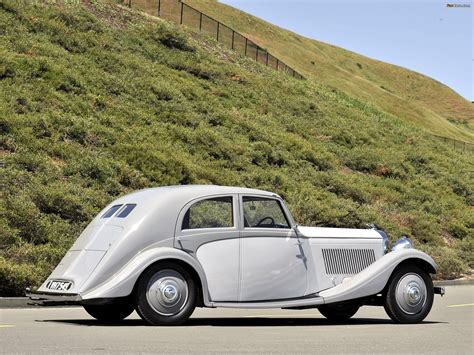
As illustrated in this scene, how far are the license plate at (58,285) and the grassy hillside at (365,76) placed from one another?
76075 millimetres

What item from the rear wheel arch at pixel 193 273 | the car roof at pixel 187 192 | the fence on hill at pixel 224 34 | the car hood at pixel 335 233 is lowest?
the rear wheel arch at pixel 193 273

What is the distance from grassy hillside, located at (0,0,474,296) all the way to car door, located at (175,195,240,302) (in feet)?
21.8

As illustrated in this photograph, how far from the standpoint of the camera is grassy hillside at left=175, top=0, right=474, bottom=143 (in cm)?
10420

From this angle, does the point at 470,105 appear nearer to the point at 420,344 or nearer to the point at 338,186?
the point at 338,186

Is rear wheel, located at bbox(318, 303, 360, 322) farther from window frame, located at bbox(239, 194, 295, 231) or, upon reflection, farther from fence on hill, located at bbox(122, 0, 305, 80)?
fence on hill, located at bbox(122, 0, 305, 80)

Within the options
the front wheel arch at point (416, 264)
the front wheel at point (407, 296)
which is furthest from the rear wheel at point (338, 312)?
the front wheel arch at point (416, 264)

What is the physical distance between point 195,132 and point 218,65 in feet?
44.4

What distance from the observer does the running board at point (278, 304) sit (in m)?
11.9

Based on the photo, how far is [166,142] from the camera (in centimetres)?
3594

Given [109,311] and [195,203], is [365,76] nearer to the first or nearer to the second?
[109,311]

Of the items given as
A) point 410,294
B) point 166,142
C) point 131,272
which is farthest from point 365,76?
point 131,272

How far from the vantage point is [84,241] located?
12289 mm

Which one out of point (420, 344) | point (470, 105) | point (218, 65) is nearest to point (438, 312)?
point (420, 344)

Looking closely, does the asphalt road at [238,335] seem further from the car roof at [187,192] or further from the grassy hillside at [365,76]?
the grassy hillside at [365,76]
